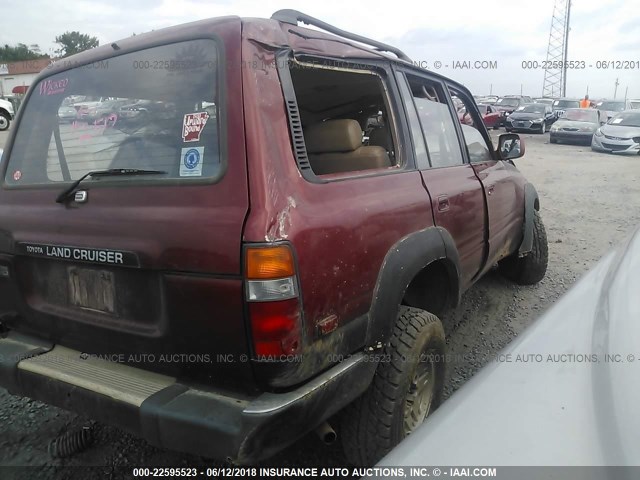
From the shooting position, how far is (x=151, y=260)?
177cm

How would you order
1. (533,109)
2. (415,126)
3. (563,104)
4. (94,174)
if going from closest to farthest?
1. (94,174)
2. (415,126)
3. (533,109)
4. (563,104)

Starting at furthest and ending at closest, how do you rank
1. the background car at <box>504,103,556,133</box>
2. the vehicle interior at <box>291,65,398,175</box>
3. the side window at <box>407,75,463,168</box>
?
the background car at <box>504,103,556,133</box> < the side window at <box>407,75,463,168</box> < the vehicle interior at <box>291,65,398,175</box>

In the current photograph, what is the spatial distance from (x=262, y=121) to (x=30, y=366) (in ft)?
4.62

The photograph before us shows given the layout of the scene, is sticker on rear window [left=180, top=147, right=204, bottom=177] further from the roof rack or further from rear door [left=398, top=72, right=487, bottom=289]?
rear door [left=398, top=72, right=487, bottom=289]

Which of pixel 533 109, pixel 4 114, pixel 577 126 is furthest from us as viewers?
pixel 533 109

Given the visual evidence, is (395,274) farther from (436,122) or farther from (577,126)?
(577,126)

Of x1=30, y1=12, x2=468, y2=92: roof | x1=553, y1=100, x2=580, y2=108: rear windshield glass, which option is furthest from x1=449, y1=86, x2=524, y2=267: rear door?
x1=553, y1=100, x2=580, y2=108: rear windshield glass

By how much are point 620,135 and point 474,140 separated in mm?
14469

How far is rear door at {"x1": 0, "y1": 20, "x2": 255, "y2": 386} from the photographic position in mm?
1696

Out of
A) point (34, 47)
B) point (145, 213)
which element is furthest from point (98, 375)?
point (34, 47)

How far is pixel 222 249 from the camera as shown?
5.39 feet

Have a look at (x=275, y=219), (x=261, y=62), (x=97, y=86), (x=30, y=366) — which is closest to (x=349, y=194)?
(x=275, y=219)

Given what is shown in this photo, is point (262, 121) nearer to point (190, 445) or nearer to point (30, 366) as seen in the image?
point (190, 445)

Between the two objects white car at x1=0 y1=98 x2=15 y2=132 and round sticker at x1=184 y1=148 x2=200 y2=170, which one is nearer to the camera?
round sticker at x1=184 y1=148 x2=200 y2=170
